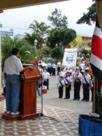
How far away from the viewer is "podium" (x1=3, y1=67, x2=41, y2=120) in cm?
929

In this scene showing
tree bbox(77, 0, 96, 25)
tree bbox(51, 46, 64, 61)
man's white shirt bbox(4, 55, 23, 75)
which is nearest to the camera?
man's white shirt bbox(4, 55, 23, 75)

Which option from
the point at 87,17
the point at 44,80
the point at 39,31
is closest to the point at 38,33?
the point at 39,31

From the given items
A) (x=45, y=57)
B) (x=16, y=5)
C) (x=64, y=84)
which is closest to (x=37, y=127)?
(x=16, y=5)

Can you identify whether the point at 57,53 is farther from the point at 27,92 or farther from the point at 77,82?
the point at 27,92

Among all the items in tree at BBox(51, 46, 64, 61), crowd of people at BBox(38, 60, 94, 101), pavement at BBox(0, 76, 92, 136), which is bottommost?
pavement at BBox(0, 76, 92, 136)

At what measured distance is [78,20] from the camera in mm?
31125

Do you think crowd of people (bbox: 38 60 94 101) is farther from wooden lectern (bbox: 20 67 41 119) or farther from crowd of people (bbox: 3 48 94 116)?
wooden lectern (bbox: 20 67 41 119)

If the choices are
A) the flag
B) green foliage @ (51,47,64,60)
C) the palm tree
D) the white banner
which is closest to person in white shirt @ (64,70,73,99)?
the white banner

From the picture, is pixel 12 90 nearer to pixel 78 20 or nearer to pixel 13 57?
pixel 13 57

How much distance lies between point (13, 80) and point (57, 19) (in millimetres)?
60733

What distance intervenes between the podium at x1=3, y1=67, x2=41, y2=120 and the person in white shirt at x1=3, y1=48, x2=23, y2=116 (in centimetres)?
10

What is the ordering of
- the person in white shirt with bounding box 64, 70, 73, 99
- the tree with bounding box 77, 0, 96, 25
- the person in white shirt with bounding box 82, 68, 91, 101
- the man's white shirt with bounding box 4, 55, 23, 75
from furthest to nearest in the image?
the tree with bounding box 77, 0, 96, 25 < the person in white shirt with bounding box 64, 70, 73, 99 < the person in white shirt with bounding box 82, 68, 91, 101 < the man's white shirt with bounding box 4, 55, 23, 75

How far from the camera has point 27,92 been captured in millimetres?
9391

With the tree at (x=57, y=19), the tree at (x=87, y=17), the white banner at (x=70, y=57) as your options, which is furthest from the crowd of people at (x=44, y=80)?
the tree at (x=57, y=19)
